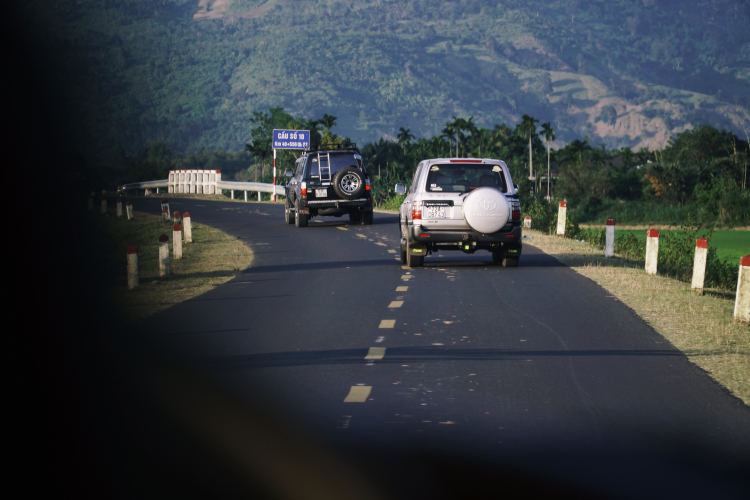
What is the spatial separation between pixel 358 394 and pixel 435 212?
367 inches

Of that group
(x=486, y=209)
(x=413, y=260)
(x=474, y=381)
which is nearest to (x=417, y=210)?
(x=413, y=260)

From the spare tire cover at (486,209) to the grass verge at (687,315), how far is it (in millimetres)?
1851

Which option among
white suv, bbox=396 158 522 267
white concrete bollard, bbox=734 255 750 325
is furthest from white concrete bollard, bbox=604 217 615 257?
white concrete bollard, bbox=734 255 750 325

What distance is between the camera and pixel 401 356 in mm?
8719

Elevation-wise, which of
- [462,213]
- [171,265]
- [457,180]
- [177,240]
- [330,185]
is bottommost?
[171,265]

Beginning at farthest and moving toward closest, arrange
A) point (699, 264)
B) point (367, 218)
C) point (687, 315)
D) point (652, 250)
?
point (367, 218) → point (652, 250) → point (699, 264) → point (687, 315)

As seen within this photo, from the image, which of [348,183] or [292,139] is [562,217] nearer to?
[348,183]

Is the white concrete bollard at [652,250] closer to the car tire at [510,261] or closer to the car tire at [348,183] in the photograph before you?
the car tire at [510,261]

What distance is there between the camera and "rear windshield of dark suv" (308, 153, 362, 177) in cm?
2770

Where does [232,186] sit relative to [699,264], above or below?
below

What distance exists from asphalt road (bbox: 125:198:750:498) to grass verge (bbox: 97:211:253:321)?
0.63 m

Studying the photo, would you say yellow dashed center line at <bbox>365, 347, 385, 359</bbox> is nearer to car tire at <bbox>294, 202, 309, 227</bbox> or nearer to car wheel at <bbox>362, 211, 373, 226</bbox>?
car tire at <bbox>294, 202, 309, 227</bbox>

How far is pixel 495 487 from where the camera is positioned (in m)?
5.14

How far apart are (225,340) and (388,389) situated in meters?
2.93
